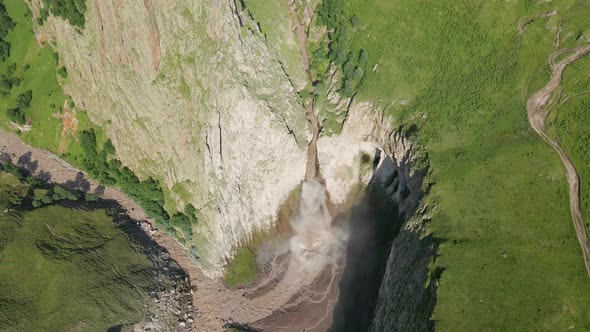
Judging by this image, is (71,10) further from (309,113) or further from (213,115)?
(309,113)

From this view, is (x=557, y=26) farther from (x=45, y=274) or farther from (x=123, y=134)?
(x=45, y=274)

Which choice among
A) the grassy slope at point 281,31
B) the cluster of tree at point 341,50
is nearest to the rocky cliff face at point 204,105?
the grassy slope at point 281,31

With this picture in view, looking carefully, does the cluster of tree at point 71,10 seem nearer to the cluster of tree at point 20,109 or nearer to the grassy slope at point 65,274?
the cluster of tree at point 20,109

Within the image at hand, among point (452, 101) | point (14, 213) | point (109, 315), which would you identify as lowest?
point (109, 315)

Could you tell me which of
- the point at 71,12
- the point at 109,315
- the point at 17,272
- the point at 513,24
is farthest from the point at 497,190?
the point at 71,12

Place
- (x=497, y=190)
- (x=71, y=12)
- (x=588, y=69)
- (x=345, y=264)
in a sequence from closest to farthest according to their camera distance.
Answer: (x=497, y=190) < (x=588, y=69) < (x=345, y=264) < (x=71, y=12)

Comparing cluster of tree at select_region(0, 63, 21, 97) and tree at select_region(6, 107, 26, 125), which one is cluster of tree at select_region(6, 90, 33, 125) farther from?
cluster of tree at select_region(0, 63, 21, 97)
